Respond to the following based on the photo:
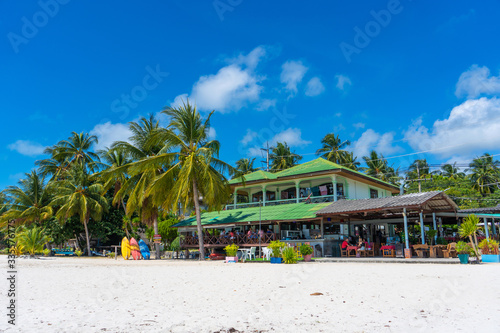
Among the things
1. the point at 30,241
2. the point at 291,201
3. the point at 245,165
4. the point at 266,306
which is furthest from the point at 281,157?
the point at 266,306

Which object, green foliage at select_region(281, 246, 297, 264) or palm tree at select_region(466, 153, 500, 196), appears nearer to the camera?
green foliage at select_region(281, 246, 297, 264)

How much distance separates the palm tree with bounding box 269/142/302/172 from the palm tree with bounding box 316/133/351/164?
377cm

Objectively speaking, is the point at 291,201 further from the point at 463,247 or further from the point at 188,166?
the point at 463,247

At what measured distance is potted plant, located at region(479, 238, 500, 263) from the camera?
51.0 ft

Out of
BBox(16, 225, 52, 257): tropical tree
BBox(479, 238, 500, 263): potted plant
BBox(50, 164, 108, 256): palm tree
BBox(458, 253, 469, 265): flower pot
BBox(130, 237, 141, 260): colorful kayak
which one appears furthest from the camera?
BBox(50, 164, 108, 256): palm tree

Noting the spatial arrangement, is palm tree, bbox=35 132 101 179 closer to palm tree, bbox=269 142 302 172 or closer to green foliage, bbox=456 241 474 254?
palm tree, bbox=269 142 302 172

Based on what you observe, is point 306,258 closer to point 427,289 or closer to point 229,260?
point 229,260

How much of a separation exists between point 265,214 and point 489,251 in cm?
1300

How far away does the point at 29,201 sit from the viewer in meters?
35.9

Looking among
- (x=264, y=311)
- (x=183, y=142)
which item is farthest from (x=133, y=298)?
(x=183, y=142)

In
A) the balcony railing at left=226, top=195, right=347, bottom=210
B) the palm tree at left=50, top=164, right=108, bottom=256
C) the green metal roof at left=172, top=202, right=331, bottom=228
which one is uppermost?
the palm tree at left=50, top=164, right=108, bottom=256

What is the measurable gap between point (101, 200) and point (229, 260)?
18600mm

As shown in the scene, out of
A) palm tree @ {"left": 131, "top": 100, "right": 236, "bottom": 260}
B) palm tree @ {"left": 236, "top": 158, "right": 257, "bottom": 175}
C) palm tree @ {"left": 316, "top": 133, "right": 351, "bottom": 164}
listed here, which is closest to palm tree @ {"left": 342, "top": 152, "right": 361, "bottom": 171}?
palm tree @ {"left": 316, "top": 133, "right": 351, "bottom": 164}

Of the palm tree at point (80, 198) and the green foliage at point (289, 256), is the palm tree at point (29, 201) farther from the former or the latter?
the green foliage at point (289, 256)
